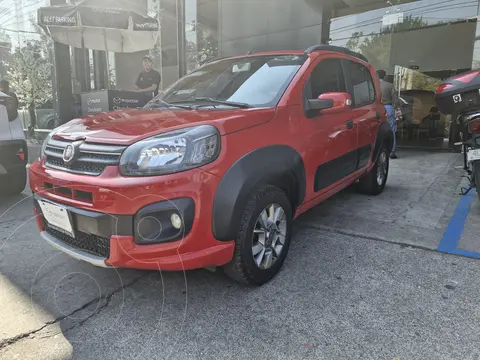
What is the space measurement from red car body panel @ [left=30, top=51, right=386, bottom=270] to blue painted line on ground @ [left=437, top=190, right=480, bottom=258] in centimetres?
137

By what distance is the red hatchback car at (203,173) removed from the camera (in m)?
2.10

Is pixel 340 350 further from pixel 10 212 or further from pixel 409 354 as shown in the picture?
pixel 10 212

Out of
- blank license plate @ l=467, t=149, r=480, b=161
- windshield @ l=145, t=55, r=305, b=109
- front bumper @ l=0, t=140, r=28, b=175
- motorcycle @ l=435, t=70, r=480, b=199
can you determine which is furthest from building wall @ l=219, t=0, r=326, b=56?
front bumper @ l=0, t=140, r=28, b=175

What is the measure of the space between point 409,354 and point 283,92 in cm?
188

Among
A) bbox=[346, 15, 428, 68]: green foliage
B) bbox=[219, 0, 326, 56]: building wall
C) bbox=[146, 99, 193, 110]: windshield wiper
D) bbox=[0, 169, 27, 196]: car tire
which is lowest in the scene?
bbox=[0, 169, 27, 196]: car tire

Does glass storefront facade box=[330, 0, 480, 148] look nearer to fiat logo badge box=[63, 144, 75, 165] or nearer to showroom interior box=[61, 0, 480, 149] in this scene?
showroom interior box=[61, 0, 480, 149]

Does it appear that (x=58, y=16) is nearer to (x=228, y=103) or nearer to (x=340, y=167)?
(x=228, y=103)

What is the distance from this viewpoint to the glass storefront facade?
26.8 ft

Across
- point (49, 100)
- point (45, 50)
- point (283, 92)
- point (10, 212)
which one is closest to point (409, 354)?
point (283, 92)

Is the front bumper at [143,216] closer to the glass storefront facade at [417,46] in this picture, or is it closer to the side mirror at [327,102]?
the side mirror at [327,102]

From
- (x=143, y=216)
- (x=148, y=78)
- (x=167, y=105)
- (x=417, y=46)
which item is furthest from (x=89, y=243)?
(x=417, y=46)

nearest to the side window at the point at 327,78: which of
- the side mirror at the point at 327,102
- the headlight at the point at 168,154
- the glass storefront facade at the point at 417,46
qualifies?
the side mirror at the point at 327,102

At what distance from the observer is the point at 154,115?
267 cm

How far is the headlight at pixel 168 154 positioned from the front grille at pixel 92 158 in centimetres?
7
